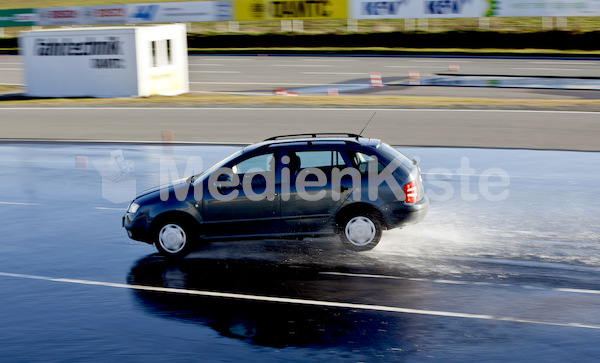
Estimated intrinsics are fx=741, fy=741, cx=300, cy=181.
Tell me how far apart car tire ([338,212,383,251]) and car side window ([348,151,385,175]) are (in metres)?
0.61

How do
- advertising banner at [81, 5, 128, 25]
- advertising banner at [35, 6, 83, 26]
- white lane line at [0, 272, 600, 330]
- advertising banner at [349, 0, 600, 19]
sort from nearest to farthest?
white lane line at [0, 272, 600, 330], advertising banner at [349, 0, 600, 19], advertising banner at [81, 5, 128, 25], advertising banner at [35, 6, 83, 26]

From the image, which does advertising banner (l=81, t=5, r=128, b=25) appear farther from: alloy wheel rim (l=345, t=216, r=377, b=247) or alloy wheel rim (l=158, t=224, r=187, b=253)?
alloy wheel rim (l=345, t=216, r=377, b=247)

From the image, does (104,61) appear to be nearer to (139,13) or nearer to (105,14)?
(139,13)

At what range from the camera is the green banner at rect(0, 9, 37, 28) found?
51.3 m

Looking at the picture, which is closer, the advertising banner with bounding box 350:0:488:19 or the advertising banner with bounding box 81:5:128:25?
the advertising banner with bounding box 350:0:488:19

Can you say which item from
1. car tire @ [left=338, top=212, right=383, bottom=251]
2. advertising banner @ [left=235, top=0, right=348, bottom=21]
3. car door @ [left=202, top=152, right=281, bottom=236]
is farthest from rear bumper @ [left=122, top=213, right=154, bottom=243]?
advertising banner @ [left=235, top=0, right=348, bottom=21]

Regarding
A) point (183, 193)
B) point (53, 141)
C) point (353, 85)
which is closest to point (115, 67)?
point (53, 141)

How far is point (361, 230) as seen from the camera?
10.2m

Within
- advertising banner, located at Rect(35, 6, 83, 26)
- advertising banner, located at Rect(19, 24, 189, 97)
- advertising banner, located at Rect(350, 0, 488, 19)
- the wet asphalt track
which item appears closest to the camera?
the wet asphalt track

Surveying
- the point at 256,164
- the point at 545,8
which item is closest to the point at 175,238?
the point at 256,164

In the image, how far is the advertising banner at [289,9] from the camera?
43450 mm

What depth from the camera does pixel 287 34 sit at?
45.7 metres

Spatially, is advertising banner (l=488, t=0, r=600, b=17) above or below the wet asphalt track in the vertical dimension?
above

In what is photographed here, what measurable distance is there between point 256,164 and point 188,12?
3785 centimetres
